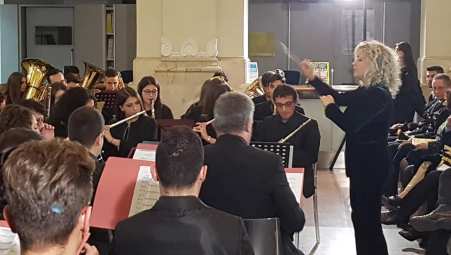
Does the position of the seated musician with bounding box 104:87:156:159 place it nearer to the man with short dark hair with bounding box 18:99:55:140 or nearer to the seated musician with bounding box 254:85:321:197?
the man with short dark hair with bounding box 18:99:55:140

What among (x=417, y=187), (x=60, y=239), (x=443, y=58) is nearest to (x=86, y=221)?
(x=60, y=239)

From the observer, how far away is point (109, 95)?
22.8 ft

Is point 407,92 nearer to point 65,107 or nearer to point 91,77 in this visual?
point 91,77

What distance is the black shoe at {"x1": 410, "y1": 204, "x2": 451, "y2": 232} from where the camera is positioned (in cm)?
479

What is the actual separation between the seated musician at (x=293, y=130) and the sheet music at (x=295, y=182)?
153cm

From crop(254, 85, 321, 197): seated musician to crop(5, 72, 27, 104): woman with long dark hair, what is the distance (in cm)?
264

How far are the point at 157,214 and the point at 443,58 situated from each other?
768 centimetres

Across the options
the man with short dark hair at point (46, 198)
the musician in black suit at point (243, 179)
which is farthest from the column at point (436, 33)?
the man with short dark hair at point (46, 198)

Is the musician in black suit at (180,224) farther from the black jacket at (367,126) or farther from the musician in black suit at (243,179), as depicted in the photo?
the black jacket at (367,126)

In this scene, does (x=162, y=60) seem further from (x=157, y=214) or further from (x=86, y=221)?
(x=86, y=221)

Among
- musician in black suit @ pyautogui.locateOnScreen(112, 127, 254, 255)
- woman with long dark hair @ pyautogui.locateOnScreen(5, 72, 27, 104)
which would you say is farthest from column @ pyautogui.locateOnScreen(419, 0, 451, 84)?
musician in black suit @ pyautogui.locateOnScreen(112, 127, 254, 255)

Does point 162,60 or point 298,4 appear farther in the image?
point 298,4

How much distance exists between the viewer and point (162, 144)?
242cm

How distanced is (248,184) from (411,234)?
2797 millimetres
